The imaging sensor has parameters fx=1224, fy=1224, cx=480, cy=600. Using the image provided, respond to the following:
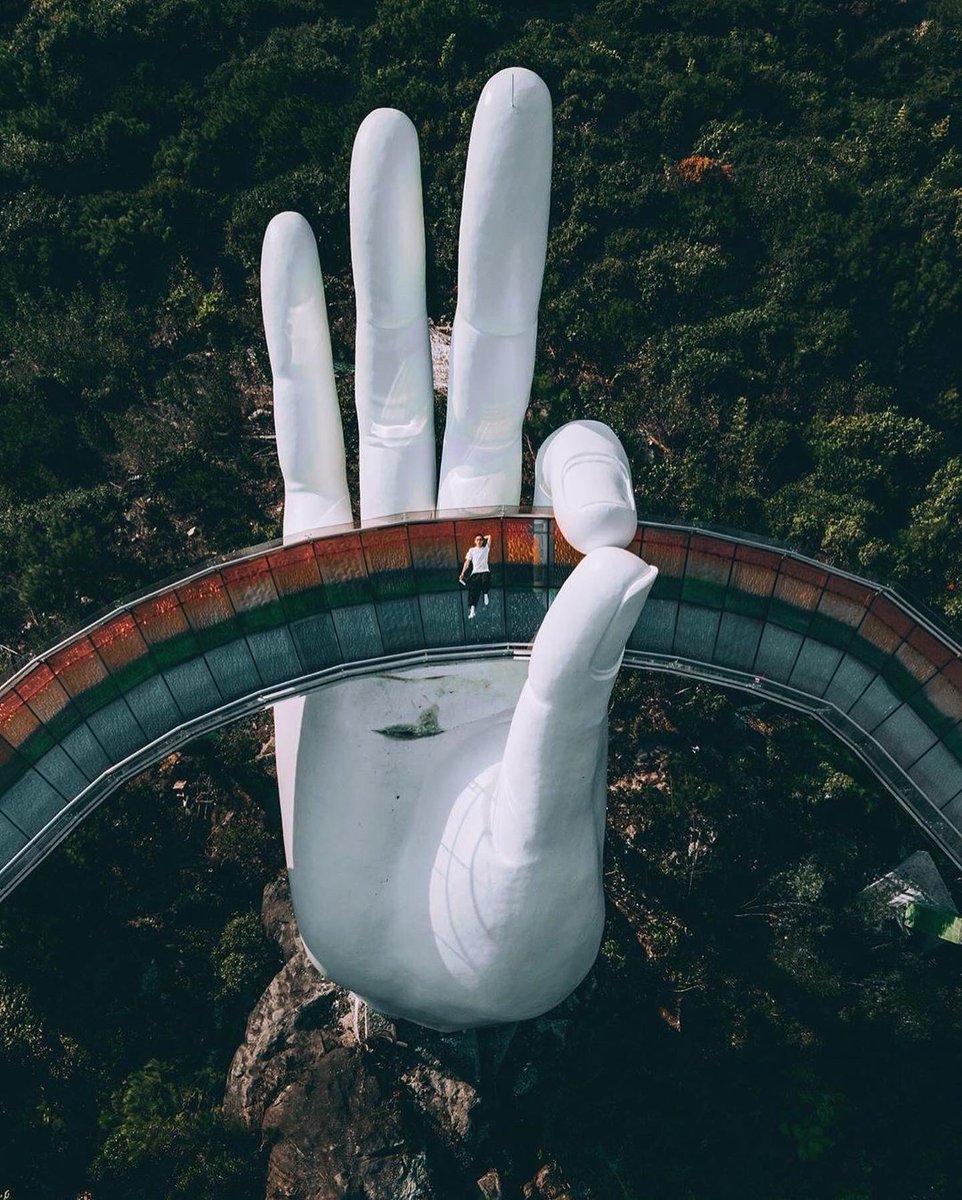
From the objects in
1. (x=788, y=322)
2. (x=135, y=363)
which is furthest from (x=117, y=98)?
(x=788, y=322)

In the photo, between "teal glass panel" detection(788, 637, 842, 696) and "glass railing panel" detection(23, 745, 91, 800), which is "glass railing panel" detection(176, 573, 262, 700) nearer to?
"glass railing panel" detection(23, 745, 91, 800)

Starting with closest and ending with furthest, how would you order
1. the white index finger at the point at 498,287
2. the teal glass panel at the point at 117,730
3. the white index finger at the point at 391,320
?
the white index finger at the point at 498,287 < the white index finger at the point at 391,320 < the teal glass panel at the point at 117,730

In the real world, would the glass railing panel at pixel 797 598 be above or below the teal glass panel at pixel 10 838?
above

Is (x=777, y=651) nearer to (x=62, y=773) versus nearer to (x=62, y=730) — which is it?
(x=62, y=730)

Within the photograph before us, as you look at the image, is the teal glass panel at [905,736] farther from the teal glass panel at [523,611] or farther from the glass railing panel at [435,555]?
the glass railing panel at [435,555]

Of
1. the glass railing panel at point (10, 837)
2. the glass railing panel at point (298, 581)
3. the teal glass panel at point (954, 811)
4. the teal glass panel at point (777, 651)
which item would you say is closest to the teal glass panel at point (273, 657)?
the glass railing panel at point (298, 581)

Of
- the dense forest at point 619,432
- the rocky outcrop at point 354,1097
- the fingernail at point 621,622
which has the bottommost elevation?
the rocky outcrop at point 354,1097

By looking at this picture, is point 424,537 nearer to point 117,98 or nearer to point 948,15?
point 117,98
